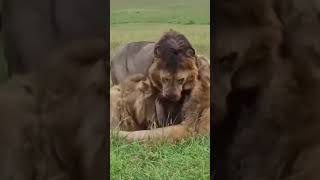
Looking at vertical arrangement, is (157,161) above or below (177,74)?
below

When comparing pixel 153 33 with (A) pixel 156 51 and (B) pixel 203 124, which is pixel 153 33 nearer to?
(A) pixel 156 51

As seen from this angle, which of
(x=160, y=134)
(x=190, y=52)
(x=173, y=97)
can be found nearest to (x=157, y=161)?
(x=160, y=134)

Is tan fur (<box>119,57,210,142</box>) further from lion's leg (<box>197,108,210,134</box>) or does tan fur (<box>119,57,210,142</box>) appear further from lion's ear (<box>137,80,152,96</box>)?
lion's ear (<box>137,80,152,96</box>)

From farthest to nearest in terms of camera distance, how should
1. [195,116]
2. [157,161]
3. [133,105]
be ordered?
1. [133,105]
2. [195,116]
3. [157,161]

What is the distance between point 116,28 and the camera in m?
1.41

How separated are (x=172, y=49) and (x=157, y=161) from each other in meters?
0.33

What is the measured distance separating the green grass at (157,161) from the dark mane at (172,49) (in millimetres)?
245

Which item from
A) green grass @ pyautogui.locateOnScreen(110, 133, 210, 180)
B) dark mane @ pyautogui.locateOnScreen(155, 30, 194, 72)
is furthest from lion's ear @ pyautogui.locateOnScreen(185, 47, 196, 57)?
green grass @ pyautogui.locateOnScreen(110, 133, 210, 180)

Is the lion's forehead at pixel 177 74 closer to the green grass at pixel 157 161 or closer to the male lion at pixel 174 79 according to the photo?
the male lion at pixel 174 79

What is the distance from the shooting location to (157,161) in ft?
4.52

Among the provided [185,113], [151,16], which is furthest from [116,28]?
[185,113]

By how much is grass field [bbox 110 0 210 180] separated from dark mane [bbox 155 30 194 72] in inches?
0.7

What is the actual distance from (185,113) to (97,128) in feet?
2.03

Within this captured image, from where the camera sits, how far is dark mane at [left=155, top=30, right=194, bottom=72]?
57.1 inches
